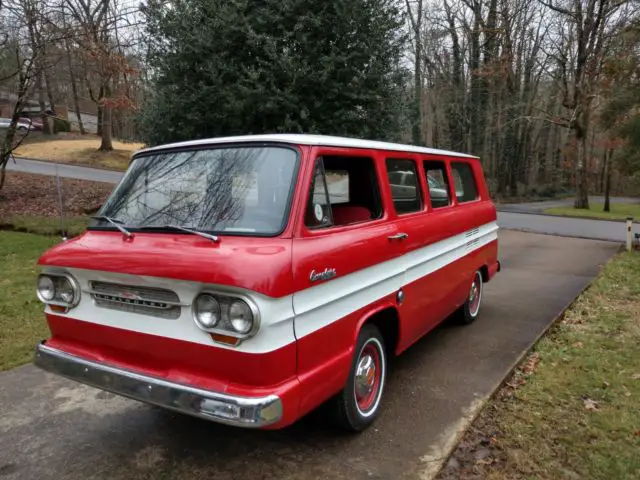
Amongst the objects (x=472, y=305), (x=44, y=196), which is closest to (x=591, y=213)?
(x=472, y=305)

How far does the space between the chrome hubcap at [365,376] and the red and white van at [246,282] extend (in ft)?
0.04

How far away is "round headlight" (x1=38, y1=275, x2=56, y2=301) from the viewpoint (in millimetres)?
3160

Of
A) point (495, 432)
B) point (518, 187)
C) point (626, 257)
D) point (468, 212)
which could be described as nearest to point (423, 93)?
point (518, 187)

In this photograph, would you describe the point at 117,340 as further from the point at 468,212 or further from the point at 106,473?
the point at 468,212

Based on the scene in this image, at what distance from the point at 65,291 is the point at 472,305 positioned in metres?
4.59

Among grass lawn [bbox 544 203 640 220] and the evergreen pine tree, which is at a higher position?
the evergreen pine tree

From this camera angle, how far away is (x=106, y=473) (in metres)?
2.97

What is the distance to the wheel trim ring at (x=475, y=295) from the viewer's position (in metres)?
5.96

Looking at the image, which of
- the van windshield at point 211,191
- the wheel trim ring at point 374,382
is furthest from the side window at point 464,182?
the van windshield at point 211,191

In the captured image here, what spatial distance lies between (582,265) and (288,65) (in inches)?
279

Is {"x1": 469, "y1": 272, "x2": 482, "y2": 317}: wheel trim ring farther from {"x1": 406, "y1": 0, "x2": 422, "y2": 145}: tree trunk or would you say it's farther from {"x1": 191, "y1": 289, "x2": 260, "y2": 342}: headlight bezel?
{"x1": 406, "y1": 0, "x2": 422, "y2": 145}: tree trunk

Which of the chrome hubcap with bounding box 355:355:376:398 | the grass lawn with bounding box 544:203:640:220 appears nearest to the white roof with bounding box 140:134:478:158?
the chrome hubcap with bounding box 355:355:376:398

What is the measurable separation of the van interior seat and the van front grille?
1356mm

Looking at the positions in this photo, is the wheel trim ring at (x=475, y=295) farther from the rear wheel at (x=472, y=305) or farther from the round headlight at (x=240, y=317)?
the round headlight at (x=240, y=317)
